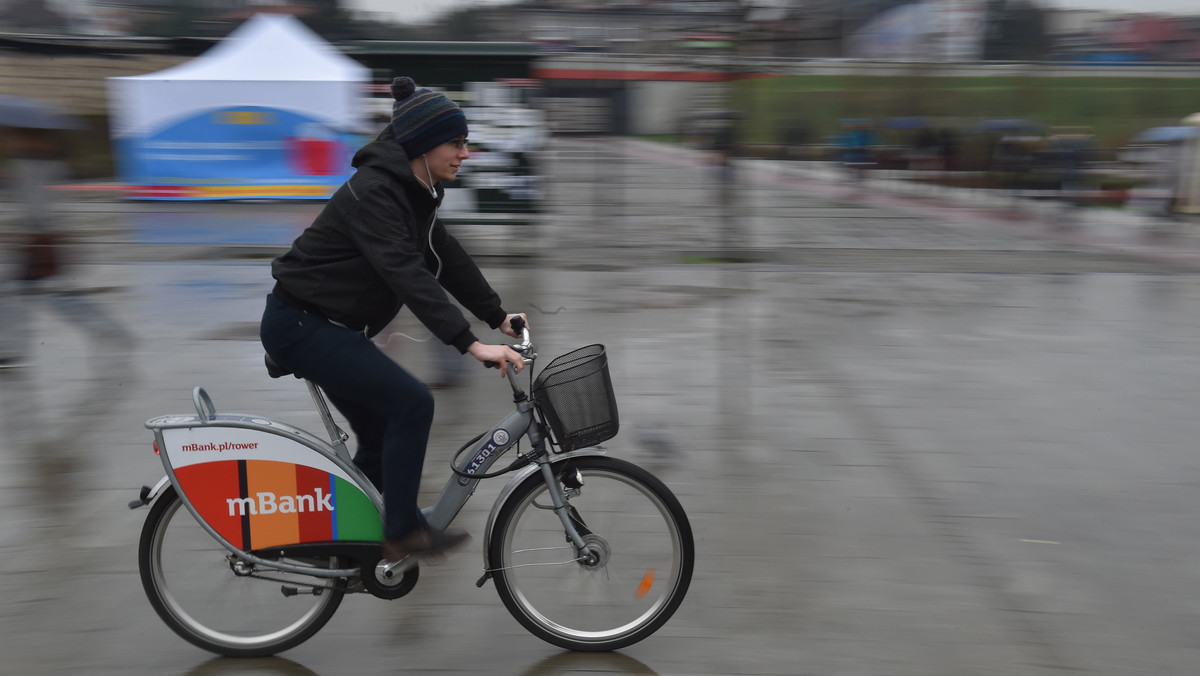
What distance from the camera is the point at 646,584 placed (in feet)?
11.3

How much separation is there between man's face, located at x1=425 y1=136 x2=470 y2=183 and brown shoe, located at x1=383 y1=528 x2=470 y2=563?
3.89 feet

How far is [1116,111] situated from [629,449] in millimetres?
20041

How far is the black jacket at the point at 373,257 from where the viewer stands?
303 centimetres

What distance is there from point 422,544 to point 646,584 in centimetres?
78

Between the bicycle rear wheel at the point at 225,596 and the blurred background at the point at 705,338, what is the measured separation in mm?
96

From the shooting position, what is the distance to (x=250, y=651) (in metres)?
3.38

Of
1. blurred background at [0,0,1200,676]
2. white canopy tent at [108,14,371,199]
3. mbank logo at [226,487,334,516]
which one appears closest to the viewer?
mbank logo at [226,487,334,516]

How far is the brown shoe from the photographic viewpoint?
3.29m

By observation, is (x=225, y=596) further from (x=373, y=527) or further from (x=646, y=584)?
(x=646, y=584)

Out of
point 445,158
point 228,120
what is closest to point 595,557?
point 445,158

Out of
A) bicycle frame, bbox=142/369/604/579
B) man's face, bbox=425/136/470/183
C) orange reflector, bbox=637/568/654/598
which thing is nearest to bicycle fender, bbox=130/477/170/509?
bicycle frame, bbox=142/369/604/579

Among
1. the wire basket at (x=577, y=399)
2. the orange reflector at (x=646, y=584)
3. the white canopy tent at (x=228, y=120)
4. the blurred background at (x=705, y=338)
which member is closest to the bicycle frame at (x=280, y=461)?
Answer: the wire basket at (x=577, y=399)

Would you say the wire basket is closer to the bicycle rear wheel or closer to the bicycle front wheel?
the bicycle front wheel

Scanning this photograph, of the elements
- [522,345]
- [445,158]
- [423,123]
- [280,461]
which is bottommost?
[280,461]
